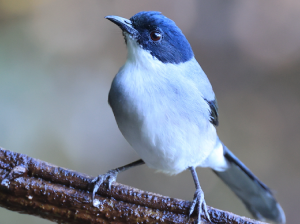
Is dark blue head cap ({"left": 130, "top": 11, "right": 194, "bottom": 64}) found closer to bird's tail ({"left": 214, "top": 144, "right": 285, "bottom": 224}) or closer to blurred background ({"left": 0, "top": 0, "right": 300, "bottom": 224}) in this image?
bird's tail ({"left": 214, "top": 144, "right": 285, "bottom": 224})

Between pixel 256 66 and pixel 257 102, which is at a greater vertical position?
pixel 256 66

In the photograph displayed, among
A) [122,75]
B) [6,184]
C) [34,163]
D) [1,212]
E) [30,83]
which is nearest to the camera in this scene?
[6,184]

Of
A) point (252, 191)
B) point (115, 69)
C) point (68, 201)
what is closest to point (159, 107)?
point (68, 201)

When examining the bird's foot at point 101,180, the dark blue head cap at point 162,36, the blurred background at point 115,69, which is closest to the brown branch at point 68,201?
the bird's foot at point 101,180

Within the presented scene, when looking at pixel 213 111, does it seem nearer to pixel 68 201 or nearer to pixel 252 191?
pixel 252 191

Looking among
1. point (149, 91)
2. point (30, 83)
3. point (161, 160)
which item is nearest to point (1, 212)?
point (30, 83)

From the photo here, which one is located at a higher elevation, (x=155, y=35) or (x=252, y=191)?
(x=155, y=35)

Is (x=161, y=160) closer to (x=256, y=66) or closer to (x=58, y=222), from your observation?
(x=58, y=222)
